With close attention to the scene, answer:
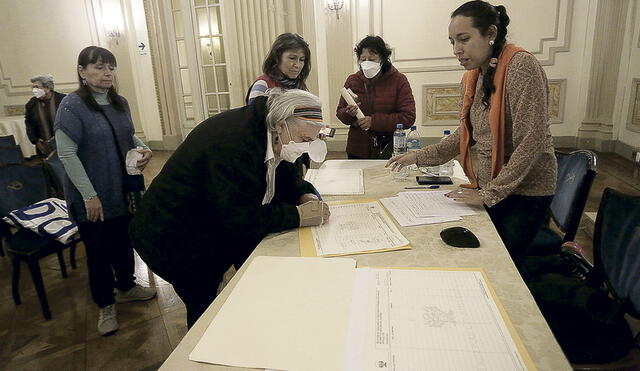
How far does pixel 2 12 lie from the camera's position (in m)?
6.34

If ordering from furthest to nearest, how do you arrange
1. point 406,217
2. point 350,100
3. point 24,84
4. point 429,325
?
point 24,84
point 350,100
point 406,217
point 429,325

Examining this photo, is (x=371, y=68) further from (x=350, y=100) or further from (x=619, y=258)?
(x=619, y=258)

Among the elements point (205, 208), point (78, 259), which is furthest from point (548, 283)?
point (78, 259)

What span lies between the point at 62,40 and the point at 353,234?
7274 mm

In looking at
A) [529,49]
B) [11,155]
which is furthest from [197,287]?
[529,49]

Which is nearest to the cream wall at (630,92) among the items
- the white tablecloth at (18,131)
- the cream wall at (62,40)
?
the cream wall at (62,40)

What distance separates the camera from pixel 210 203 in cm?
123

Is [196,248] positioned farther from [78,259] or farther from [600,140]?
[600,140]

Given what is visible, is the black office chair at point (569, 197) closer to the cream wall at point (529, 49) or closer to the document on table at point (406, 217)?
the document on table at point (406, 217)

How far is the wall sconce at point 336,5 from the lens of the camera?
560cm

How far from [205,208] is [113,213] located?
955 millimetres

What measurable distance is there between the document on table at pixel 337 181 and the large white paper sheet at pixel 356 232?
21cm

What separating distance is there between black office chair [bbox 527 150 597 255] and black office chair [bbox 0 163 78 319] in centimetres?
242

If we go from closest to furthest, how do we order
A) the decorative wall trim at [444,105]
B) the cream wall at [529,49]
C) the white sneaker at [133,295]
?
1. the white sneaker at [133,295]
2. the cream wall at [529,49]
3. the decorative wall trim at [444,105]
